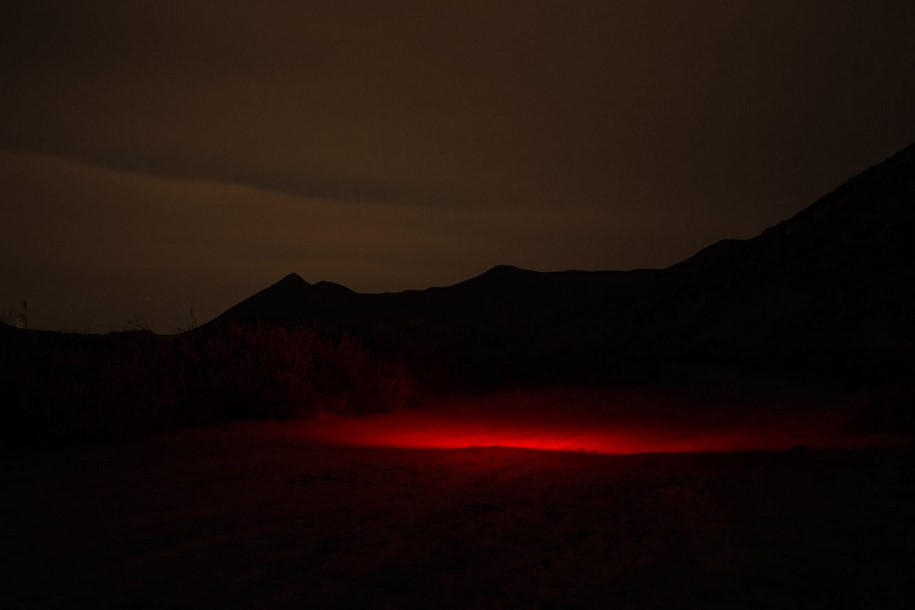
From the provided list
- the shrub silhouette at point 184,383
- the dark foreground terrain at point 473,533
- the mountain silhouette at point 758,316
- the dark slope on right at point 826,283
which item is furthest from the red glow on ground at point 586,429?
the dark slope on right at point 826,283

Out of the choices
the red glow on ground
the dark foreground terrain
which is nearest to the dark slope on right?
the red glow on ground

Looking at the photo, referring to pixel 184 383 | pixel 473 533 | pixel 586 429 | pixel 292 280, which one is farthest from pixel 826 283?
pixel 292 280

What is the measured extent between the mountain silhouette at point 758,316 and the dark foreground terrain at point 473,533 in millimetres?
9317

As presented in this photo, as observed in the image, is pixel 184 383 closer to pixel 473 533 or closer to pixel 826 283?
pixel 473 533

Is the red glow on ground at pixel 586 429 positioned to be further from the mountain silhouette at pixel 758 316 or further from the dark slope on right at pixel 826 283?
the dark slope on right at pixel 826 283

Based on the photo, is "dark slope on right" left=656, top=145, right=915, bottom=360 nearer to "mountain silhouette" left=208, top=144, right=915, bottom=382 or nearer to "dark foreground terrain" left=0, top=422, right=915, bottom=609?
"mountain silhouette" left=208, top=144, right=915, bottom=382

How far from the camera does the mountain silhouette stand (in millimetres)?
20219

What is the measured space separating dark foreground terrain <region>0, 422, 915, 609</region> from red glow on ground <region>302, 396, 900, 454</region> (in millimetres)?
1525

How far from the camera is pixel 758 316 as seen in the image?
104ft

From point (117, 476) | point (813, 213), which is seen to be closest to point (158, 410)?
point (117, 476)

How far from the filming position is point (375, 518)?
21.5 feet

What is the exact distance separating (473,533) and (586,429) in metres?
6.56

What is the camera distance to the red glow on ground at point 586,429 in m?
10.3

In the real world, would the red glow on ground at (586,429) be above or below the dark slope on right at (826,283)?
below
